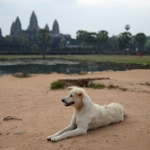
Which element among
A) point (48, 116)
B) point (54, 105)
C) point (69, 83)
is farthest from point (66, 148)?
point (69, 83)

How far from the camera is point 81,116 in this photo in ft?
14.8

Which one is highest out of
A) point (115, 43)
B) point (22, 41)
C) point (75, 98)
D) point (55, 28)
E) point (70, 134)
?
point (55, 28)

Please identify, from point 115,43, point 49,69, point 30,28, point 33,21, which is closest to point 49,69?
point 49,69

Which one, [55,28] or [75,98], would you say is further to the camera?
[55,28]

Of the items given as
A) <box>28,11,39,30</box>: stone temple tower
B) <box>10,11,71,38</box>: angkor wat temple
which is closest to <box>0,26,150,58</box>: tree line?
<box>10,11,71,38</box>: angkor wat temple

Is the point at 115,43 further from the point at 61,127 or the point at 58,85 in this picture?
the point at 61,127

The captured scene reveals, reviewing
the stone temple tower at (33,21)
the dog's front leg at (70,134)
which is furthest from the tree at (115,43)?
the dog's front leg at (70,134)

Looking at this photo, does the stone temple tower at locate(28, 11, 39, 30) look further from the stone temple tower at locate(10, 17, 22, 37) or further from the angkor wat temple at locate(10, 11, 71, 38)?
the stone temple tower at locate(10, 17, 22, 37)

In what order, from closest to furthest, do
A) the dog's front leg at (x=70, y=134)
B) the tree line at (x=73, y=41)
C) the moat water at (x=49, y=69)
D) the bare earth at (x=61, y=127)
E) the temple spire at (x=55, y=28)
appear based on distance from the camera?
1. the bare earth at (x=61, y=127)
2. the dog's front leg at (x=70, y=134)
3. the moat water at (x=49, y=69)
4. the tree line at (x=73, y=41)
5. the temple spire at (x=55, y=28)

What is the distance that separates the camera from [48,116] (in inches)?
243

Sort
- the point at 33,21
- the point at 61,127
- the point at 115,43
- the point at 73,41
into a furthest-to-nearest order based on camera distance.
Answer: the point at 33,21 < the point at 73,41 < the point at 115,43 < the point at 61,127

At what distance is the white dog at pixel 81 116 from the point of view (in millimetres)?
4316

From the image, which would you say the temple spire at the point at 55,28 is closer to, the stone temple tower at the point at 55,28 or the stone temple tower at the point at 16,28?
the stone temple tower at the point at 55,28

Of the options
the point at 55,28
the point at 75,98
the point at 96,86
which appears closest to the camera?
the point at 75,98
